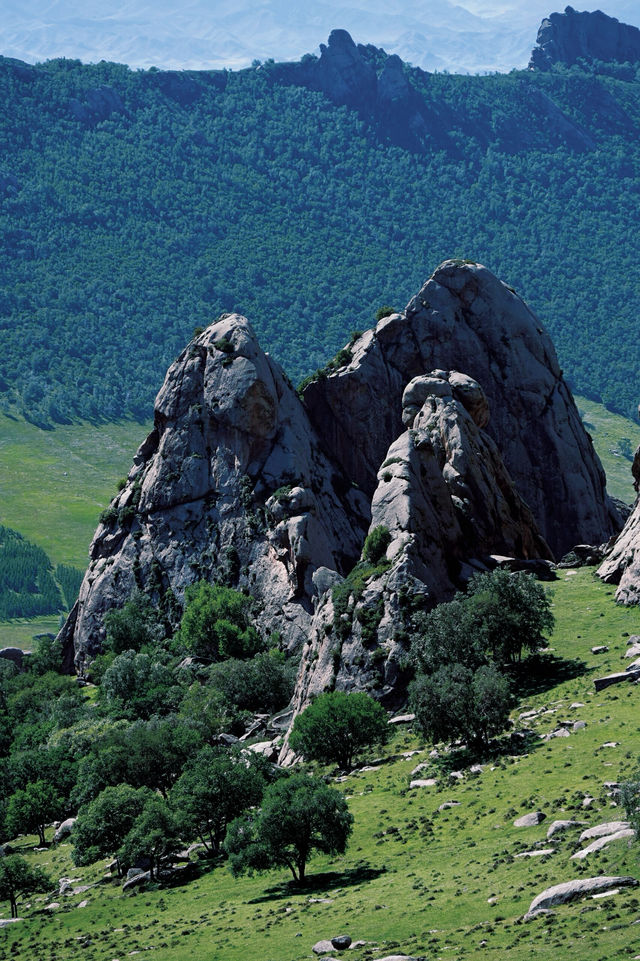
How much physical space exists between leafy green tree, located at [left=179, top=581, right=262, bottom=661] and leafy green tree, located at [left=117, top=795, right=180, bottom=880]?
181 feet

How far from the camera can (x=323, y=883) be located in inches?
3162

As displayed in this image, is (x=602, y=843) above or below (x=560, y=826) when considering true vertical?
above

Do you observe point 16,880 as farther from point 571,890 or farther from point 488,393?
point 488,393

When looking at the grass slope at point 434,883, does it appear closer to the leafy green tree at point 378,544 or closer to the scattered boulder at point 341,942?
the scattered boulder at point 341,942

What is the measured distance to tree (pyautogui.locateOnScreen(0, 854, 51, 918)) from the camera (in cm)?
9506

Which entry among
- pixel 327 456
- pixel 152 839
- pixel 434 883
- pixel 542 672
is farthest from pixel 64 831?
pixel 327 456

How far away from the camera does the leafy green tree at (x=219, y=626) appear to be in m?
153

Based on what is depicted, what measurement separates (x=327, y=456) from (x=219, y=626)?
32.3 m

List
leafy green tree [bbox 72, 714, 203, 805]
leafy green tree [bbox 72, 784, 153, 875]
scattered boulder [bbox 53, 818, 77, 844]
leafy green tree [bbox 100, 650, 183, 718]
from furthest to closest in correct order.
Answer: leafy green tree [bbox 100, 650, 183, 718] → scattered boulder [bbox 53, 818, 77, 844] → leafy green tree [bbox 72, 714, 203, 805] → leafy green tree [bbox 72, 784, 153, 875]

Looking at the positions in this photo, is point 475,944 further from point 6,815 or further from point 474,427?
point 474,427

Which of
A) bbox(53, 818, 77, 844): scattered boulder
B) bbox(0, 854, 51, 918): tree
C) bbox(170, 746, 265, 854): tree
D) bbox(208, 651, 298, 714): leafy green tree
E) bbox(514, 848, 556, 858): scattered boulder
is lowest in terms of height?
bbox(53, 818, 77, 844): scattered boulder

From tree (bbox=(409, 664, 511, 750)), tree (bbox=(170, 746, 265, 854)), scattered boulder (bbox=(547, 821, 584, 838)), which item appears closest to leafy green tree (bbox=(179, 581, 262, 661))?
tree (bbox=(170, 746, 265, 854))

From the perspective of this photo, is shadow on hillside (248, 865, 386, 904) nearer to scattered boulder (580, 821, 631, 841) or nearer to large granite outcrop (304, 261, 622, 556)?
scattered boulder (580, 821, 631, 841)

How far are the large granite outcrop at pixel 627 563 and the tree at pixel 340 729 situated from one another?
2801 cm
